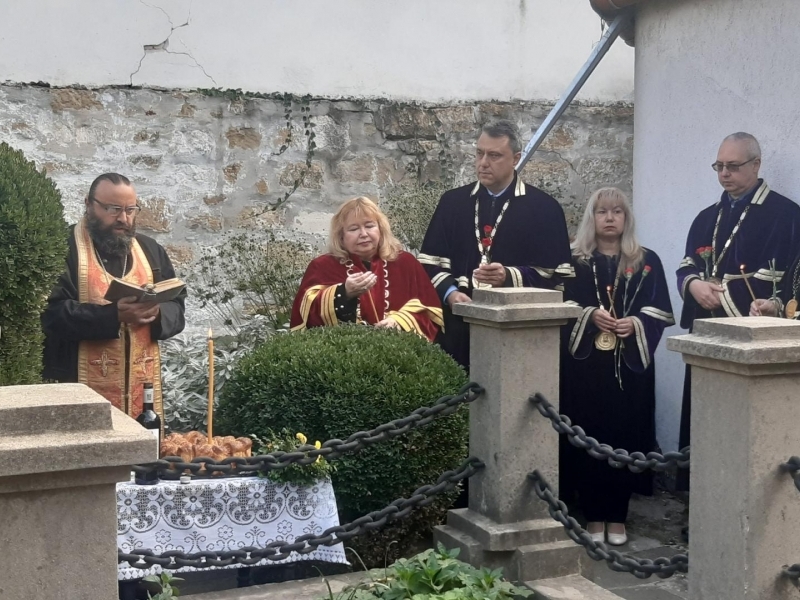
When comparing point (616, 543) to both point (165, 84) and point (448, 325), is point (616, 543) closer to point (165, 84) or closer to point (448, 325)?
point (448, 325)

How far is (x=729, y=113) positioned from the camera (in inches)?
256

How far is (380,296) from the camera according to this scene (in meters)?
5.61

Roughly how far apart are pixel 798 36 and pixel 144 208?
4506 mm

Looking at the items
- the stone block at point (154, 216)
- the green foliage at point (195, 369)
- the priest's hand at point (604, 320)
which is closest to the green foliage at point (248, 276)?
the green foliage at point (195, 369)

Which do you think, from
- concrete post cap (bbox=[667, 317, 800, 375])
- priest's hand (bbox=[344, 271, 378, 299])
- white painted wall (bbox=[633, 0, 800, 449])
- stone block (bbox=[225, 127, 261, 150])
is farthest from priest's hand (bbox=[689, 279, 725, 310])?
stone block (bbox=[225, 127, 261, 150])

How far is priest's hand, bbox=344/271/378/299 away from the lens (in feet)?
17.4

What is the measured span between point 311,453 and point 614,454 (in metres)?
1.07

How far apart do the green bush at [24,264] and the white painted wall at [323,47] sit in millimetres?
3043

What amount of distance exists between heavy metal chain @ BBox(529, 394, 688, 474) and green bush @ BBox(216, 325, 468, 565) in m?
0.75

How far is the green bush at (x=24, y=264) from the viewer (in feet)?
13.9

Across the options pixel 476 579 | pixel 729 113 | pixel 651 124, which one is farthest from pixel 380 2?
pixel 476 579

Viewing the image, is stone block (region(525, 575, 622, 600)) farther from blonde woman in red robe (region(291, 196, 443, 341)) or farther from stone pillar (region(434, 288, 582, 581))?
blonde woman in red robe (region(291, 196, 443, 341))

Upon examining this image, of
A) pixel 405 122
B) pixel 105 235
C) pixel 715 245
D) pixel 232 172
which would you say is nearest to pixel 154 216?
pixel 232 172

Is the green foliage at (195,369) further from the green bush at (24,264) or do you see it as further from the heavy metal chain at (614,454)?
the heavy metal chain at (614,454)
